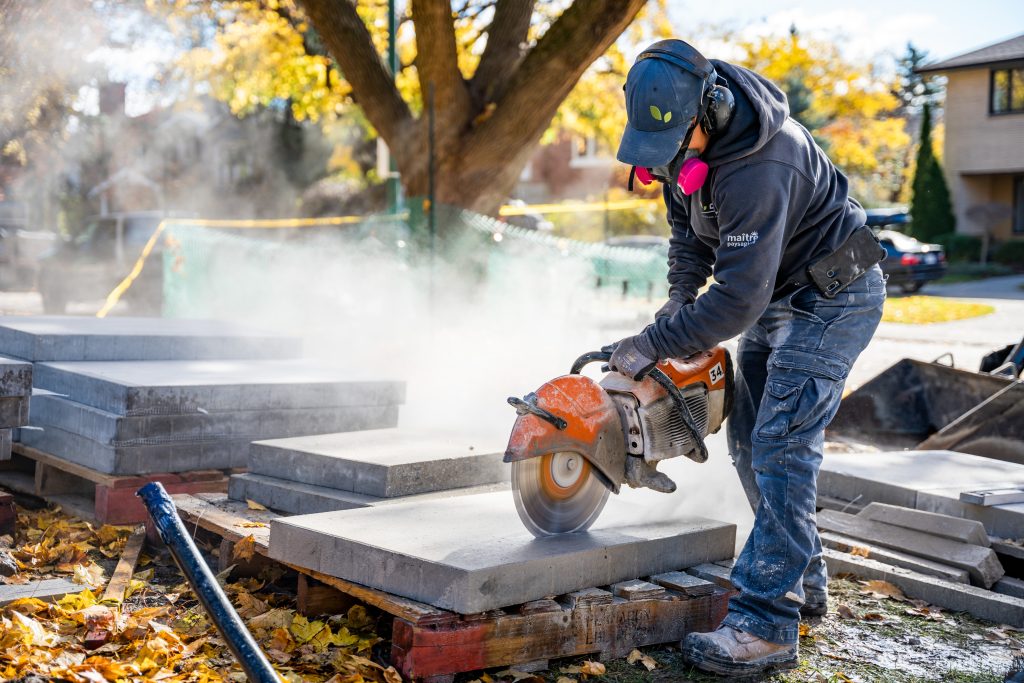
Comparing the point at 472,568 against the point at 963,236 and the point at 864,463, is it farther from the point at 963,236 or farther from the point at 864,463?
the point at 963,236

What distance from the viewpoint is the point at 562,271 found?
38.5 feet

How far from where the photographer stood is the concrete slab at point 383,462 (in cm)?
421

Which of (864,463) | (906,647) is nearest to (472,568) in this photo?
(906,647)

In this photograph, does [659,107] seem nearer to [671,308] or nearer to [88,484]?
[671,308]

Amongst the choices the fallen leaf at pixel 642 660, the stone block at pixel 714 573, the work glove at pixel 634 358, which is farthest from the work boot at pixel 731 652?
the work glove at pixel 634 358

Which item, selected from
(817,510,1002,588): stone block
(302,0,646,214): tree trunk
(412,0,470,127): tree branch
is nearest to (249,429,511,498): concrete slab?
(817,510,1002,588): stone block

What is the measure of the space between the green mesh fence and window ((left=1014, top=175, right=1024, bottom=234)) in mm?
29083

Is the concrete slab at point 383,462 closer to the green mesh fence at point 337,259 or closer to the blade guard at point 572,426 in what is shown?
the blade guard at point 572,426

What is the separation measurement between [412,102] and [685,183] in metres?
16.9

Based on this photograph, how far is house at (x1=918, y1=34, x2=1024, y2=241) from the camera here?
3475 centimetres

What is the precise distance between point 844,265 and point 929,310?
18.4 metres

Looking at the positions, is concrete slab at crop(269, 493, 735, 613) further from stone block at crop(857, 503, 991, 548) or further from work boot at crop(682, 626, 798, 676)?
stone block at crop(857, 503, 991, 548)

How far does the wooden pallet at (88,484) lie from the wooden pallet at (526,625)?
80 cm

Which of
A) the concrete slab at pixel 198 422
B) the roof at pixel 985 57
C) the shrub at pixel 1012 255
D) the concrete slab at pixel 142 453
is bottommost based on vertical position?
the concrete slab at pixel 142 453
